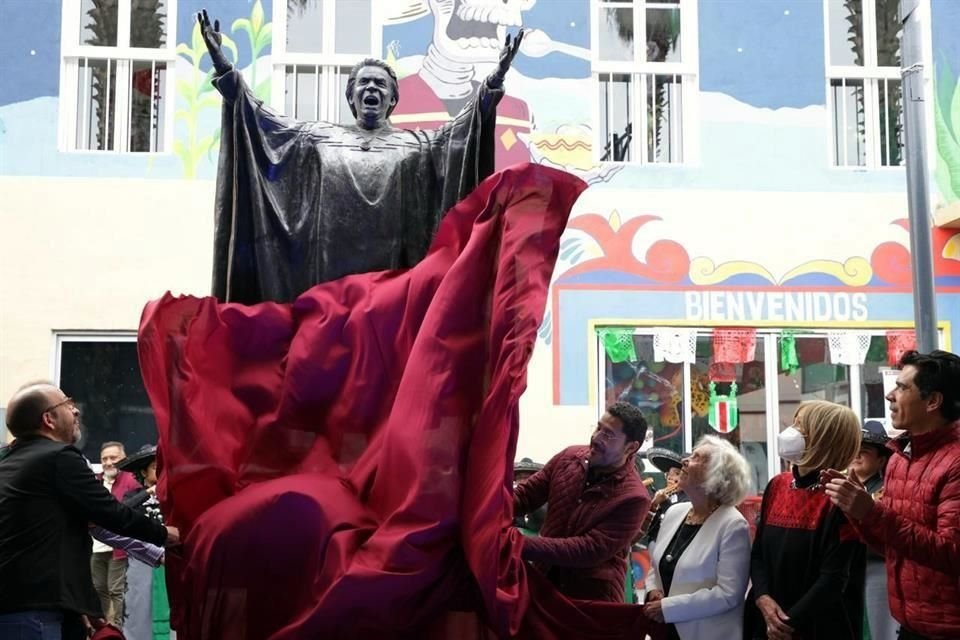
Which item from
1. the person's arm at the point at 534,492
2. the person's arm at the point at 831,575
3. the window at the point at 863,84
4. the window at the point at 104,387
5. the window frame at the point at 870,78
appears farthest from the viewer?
the window at the point at 863,84

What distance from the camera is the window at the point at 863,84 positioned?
9.34m

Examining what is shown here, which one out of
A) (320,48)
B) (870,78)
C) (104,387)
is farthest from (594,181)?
(104,387)

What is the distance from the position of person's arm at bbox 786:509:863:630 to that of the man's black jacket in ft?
5.87

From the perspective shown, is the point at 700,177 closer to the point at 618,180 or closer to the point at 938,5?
the point at 618,180

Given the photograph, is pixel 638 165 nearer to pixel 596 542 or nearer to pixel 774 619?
pixel 596 542

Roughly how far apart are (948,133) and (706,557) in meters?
6.78

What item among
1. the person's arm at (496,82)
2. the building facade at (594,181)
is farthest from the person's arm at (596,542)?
the building facade at (594,181)

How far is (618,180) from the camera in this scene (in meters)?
9.00

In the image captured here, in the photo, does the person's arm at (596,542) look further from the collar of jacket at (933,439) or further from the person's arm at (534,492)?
the collar of jacket at (933,439)

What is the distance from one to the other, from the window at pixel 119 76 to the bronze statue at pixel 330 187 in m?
5.22

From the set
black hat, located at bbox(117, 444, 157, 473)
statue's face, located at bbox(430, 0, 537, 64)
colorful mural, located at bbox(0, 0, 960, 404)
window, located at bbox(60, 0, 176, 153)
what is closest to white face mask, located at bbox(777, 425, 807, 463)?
black hat, located at bbox(117, 444, 157, 473)

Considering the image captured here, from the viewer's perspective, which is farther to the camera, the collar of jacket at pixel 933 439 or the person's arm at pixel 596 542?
the person's arm at pixel 596 542

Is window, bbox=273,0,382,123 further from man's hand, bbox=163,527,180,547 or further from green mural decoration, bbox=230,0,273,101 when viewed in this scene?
man's hand, bbox=163,527,180,547

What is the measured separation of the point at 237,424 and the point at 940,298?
7.08 metres
